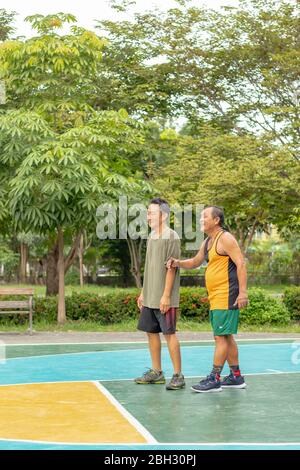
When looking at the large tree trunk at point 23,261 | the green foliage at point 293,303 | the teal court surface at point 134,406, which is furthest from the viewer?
the large tree trunk at point 23,261

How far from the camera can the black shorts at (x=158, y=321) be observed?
9.58m

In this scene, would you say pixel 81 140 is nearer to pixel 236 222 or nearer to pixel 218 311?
pixel 218 311

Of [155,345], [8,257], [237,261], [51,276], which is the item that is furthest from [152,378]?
[8,257]

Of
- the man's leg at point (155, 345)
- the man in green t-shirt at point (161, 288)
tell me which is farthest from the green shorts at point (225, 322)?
the man's leg at point (155, 345)

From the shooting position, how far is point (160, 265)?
967 cm

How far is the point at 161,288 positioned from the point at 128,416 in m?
1.96

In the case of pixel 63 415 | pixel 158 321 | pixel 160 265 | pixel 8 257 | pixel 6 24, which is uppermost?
pixel 6 24

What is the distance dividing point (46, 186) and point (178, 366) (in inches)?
314

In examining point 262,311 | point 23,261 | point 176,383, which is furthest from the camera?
point 23,261

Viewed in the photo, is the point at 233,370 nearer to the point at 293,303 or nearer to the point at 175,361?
the point at 175,361

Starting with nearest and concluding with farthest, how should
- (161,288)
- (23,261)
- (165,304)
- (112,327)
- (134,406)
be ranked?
(134,406)
(165,304)
(161,288)
(112,327)
(23,261)

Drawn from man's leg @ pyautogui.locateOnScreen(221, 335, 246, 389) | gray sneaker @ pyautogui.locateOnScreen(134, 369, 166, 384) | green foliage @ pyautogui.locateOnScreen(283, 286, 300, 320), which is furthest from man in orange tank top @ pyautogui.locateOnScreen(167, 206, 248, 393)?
green foliage @ pyautogui.locateOnScreen(283, 286, 300, 320)

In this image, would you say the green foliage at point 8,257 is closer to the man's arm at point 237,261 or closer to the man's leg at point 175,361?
the man's leg at point 175,361

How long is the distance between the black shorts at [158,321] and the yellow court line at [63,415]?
2.84ft
